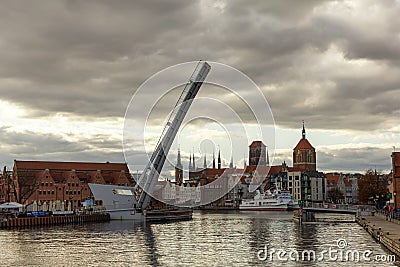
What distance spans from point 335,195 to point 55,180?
6520cm

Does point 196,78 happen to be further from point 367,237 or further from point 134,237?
point 367,237

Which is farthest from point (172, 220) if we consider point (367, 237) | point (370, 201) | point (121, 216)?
point (370, 201)

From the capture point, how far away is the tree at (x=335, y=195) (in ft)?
402

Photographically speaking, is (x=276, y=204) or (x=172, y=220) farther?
(x=276, y=204)

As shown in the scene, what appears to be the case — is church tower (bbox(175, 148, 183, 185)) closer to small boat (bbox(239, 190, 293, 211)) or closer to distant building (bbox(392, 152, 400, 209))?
small boat (bbox(239, 190, 293, 211))

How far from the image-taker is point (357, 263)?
24.5 m

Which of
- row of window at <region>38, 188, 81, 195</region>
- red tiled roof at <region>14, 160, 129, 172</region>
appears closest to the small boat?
red tiled roof at <region>14, 160, 129, 172</region>

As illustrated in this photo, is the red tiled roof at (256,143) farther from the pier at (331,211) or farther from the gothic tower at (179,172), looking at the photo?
the pier at (331,211)

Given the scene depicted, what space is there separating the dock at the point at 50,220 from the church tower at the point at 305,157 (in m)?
86.7

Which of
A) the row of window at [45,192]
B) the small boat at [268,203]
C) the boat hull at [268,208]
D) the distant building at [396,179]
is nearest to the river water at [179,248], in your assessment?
the distant building at [396,179]

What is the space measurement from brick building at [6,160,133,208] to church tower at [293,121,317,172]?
60047 mm

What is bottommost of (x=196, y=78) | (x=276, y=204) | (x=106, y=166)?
(x=276, y=204)

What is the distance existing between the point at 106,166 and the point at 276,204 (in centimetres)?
3168

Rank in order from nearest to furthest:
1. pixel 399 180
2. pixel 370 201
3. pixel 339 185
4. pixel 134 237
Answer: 1. pixel 134 237
2. pixel 399 180
3. pixel 370 201
4. pixel 339 185
